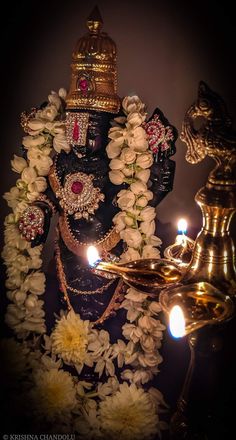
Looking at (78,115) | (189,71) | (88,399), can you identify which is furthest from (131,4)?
(88,399)

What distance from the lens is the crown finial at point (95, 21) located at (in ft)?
4.72

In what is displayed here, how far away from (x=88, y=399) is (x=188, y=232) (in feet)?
2.55

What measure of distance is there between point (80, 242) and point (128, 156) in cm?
41

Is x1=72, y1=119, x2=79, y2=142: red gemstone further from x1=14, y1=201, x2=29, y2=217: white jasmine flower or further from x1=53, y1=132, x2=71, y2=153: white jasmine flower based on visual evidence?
x1=14, y1=201, x2=29, y2=217: white jasmine flower

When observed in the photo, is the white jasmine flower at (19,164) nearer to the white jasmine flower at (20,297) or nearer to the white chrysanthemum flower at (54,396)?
the white jasmine flower at (20,297)

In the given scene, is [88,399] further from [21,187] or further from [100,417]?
[21,187]

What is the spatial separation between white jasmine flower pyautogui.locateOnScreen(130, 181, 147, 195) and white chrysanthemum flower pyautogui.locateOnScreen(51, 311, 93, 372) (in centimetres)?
57

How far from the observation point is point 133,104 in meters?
1.45

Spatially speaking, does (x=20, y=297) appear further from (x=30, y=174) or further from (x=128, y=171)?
(x=128, y=171)

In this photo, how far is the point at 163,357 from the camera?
158cm

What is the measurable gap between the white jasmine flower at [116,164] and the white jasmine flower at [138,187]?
0.08m

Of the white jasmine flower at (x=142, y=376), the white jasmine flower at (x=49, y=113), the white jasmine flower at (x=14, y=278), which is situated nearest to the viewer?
the white jasmine flower at (x=142, y=376)

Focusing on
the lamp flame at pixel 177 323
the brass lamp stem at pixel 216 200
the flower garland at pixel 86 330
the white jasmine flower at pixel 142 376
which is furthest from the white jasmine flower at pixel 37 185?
the lamp flame at pixel 177 323

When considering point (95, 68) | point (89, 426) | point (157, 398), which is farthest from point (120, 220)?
point (89, 426)
